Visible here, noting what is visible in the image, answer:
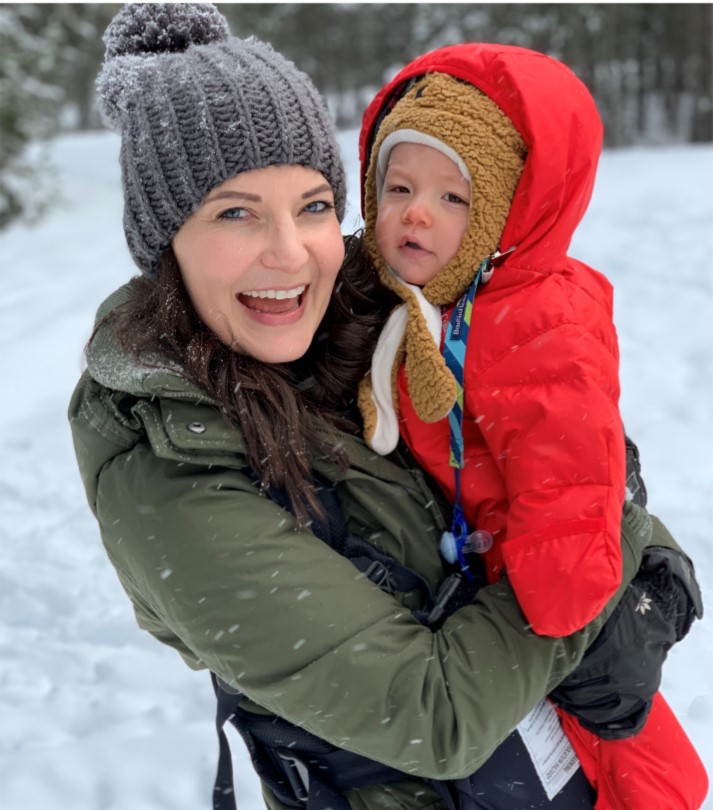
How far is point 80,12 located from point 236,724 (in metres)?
22.0

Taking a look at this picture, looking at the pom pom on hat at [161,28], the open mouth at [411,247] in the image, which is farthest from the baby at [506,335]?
the pom pom on hat at [161,28]

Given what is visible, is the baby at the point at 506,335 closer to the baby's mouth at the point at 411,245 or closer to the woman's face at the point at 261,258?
the baby's mouth at the point at 411,245

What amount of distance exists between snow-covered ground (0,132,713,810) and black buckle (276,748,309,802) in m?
1.18

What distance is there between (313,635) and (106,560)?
3.13 meters

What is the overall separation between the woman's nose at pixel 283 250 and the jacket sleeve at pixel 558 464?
46cm

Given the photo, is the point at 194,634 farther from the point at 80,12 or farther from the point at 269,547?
the point at 80,12

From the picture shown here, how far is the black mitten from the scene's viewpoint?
66.7 inches

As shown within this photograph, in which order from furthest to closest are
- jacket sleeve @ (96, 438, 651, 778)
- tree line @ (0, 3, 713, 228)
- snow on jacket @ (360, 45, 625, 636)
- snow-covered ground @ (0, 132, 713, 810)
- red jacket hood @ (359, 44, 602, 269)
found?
tree line @ (0, 3, 713, 228) → snow-covered ground @ (0, 132, 713, 810) → red jacket hood @ (359, 44, 602, 269) → snow on jacket @ (360, 45, 625, 636) → jacket sleeve @ (96, 438, 651, 778)

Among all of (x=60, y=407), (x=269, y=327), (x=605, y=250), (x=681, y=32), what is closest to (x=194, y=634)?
(x=269, y=327)

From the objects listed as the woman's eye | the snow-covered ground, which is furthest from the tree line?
the woman's eye

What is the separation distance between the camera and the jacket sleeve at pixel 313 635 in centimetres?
150

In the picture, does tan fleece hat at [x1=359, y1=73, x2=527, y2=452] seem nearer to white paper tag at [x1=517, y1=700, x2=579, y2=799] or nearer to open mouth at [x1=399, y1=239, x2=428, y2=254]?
open mouth at [x1=399, y1=239, x2=428, y2=254]

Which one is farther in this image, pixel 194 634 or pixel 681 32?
pixel 681 32

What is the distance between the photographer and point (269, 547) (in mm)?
1531
